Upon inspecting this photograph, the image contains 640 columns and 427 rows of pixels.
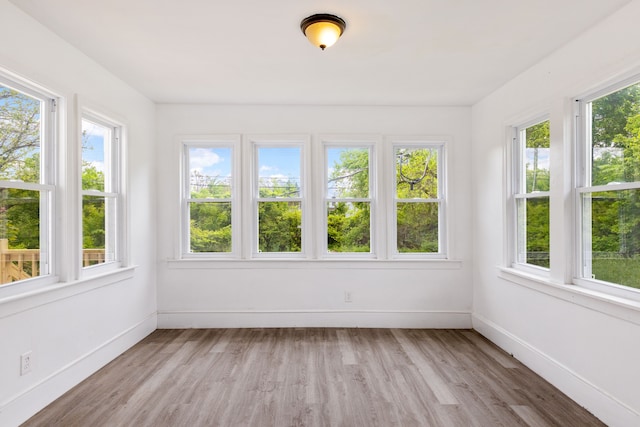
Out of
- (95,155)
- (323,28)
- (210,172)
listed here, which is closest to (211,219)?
(210,172)

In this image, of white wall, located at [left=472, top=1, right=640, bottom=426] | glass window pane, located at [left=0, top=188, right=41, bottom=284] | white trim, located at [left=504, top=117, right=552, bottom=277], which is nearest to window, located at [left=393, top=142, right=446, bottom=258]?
white wall, located at [left=472, top=1, right=640, bottom=426]

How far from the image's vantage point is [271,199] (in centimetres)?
427

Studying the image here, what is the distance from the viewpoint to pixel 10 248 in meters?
2.34

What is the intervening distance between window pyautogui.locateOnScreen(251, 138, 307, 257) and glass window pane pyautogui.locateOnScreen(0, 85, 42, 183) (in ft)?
7.02

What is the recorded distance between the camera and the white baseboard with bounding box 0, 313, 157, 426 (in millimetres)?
2227

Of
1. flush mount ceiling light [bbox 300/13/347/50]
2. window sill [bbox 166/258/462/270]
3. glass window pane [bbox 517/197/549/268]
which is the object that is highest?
flush mount ceiling light [bbox 300/13/347/50]

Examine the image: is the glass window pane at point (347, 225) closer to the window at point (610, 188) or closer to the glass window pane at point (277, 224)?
the glass window pane at point (277, 224)

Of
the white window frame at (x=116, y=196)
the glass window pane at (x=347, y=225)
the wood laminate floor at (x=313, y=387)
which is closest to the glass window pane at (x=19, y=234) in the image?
the white window frame at (x=116, y=196)

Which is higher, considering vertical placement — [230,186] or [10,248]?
[230,186]

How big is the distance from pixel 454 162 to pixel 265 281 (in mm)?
2660

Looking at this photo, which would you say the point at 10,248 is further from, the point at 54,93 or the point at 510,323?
the point at 510,323

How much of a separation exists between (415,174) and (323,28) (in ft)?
7.99

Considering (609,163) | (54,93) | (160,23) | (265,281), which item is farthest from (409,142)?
(54,93)

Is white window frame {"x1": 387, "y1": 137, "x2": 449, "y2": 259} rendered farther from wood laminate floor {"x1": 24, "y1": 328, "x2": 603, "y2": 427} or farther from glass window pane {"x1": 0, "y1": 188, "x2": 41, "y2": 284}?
glass window pane {"x1": 0, "y1": 188, "x2": 41, "y2": 284}
